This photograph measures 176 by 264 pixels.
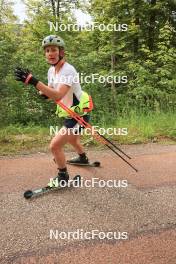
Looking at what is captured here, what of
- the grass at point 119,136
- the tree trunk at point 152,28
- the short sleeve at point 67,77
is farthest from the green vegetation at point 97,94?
the tree trunk at point 152,28

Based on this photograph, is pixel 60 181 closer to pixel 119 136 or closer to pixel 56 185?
pixel 56 185

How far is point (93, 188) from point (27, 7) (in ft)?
66.6

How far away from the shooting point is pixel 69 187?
5465mm

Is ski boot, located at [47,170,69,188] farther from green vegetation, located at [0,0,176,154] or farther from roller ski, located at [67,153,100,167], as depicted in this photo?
green vegetation, located at [0,0,176,154]

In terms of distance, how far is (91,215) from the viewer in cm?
455

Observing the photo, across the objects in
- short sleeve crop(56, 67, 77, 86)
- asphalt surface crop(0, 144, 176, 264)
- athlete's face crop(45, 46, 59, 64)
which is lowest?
asphalt surface crop(0, 144, 176, 264)

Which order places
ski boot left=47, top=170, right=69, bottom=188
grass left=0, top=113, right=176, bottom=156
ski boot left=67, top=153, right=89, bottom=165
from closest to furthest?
ski boot left=47, top=170, right=69, bottom=188 → ski boot left=67, top=153, right=89, bottom=165 → grass left=0, top=113, right=176, bottom=156

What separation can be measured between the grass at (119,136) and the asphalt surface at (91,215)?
2.11ft

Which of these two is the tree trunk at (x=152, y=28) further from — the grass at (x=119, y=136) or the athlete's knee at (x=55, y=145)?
the athlete's knee at (x=55, y=145)

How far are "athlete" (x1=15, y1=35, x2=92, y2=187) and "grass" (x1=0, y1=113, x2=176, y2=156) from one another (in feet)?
6.03

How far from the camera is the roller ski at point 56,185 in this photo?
5.04 meters

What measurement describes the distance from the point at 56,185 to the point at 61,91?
1.25m

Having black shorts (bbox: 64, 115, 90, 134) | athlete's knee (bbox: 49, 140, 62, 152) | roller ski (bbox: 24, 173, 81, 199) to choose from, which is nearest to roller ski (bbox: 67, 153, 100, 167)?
roller ski (bbox: 24, 173, 81, 199)

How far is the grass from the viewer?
24.2ft
